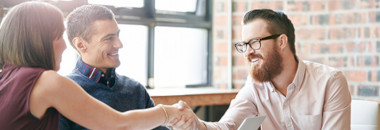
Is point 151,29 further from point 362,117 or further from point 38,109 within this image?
point 38,109

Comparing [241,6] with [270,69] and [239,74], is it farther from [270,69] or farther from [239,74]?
[270,69]

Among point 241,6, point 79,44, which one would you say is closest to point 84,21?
point 79,44

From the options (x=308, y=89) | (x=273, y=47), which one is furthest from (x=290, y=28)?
(x=308, y=89)

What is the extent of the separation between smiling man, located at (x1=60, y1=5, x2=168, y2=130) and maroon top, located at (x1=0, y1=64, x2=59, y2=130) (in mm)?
529

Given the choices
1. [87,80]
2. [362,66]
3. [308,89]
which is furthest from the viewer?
[362,66]

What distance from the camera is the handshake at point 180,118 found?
190 cm

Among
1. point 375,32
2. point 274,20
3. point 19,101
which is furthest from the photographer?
point 375,32

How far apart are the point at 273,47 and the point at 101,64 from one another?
85cm

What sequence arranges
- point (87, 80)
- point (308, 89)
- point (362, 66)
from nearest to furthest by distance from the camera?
1. point (87, 80)
2. point (308, 89)
3. point (362, 66)

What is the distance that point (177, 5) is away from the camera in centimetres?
360

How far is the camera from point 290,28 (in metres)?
2.39

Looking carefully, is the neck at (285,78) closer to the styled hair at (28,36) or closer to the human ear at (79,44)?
the human ear at (79,44)

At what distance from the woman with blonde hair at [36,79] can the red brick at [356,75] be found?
208 cm

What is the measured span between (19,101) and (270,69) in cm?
127
